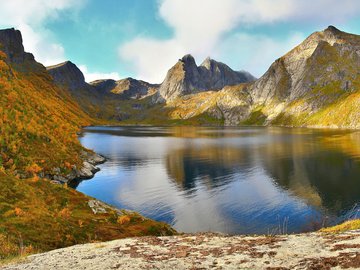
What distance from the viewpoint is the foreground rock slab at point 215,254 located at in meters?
13.1

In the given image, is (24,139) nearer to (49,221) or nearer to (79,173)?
(79,173)

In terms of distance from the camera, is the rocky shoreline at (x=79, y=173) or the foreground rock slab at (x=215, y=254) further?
the rocky shoreline at (x=79, y=173)

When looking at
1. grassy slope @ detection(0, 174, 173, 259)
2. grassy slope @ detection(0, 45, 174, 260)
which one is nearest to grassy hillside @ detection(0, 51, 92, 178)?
grassy slope @ detection(0, 45, 174, 260)

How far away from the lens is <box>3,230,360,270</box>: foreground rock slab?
1315 cm

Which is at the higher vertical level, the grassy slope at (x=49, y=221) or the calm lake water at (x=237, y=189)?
the grassy slope at (x=49, y=221)

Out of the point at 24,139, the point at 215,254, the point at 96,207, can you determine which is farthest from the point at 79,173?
the point at 215,254

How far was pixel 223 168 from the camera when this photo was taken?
86.4 m

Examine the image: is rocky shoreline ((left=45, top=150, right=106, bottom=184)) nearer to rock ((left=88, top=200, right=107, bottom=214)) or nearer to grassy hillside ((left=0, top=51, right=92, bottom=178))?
grassy hillside ((left=0, top=51, right=92, bottom=178))

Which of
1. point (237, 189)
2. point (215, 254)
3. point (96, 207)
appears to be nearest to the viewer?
point (215, 254)

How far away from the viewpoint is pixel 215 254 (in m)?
15.3

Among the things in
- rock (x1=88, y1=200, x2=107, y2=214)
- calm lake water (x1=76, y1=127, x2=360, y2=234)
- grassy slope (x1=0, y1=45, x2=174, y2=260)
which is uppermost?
grassy slope (x1=0, y1=45, x2=174, y2=260)

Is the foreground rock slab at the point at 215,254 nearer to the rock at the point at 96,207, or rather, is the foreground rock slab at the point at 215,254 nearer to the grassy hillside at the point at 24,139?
the rock at the point at 96,207

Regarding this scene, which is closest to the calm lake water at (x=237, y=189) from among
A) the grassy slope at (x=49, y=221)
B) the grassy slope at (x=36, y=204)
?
the grassy slope at (x=36, y=204)

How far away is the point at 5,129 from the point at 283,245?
52.6 metres
